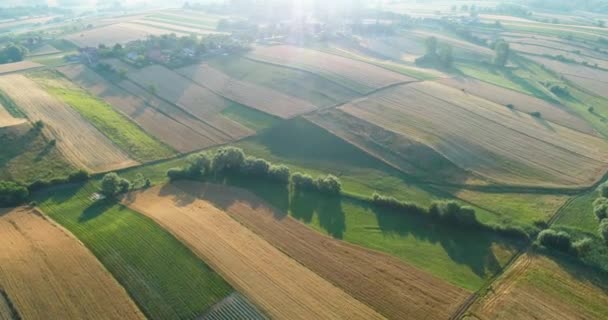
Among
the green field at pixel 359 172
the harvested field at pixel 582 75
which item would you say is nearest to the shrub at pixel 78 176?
the green field at pixel 359 172

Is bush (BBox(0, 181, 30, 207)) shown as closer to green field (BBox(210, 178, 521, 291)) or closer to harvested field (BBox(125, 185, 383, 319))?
harvested field (BBox(125, 185, 383, 319))

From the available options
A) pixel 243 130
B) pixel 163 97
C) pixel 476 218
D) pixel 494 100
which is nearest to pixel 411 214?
pixel 476 218

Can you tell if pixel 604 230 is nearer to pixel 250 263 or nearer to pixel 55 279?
pixel 250 263

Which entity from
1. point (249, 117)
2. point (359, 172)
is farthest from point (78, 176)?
point (359, 172)

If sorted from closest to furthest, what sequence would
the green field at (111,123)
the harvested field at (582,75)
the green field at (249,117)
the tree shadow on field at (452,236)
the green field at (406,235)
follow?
the green field at (406,235) < the tree shadow on field at (452,236) < the green field at (111,123) < the green field at (249,117) < the harvested field at (582,75)

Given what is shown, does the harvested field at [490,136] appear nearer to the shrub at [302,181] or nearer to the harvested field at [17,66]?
the shrub at [302,181]
